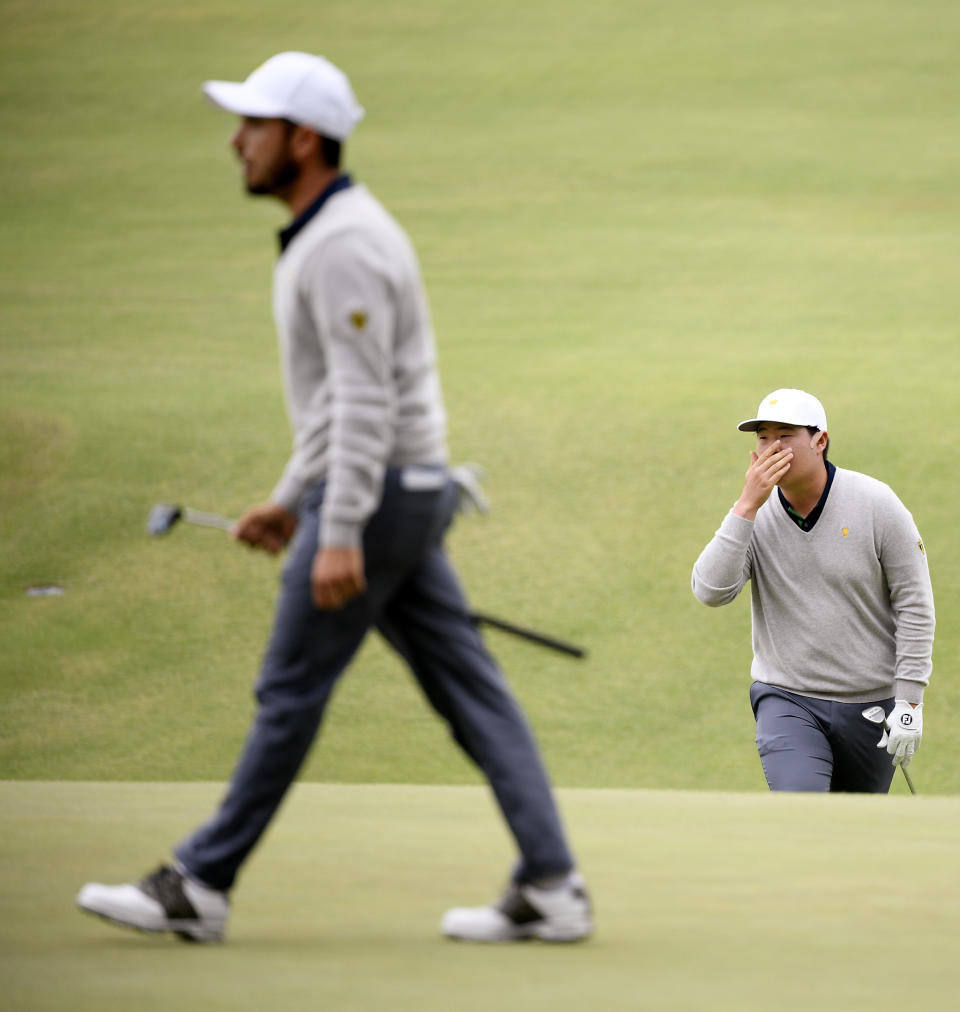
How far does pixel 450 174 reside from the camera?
49.1ft

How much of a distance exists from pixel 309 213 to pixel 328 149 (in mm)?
119

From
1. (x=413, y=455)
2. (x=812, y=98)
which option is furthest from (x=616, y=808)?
(x=812, y=98)

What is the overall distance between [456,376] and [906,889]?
6.54 m

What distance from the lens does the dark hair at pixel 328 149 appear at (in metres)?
2.25

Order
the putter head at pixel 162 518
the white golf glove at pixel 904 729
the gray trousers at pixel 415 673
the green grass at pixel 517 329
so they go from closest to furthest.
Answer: the gray trousers at pixel 415 673 → the putter head at pixel 162 518 → the white golf glove at pixel 904 729 → the green grass at pixel 517 329

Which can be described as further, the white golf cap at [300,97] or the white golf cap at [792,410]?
the white golf cap at [792,410]

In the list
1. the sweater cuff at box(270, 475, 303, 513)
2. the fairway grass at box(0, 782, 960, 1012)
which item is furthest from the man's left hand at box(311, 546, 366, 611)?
the fairway grass at box(0, 782, 960, 1012)

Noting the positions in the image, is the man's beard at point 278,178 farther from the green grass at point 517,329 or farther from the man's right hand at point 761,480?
the green grass at point 517,329

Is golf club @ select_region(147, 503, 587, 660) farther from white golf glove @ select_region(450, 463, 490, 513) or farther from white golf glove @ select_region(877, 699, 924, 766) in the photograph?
white golf glove @ select_region(877, 699, 924, 766)

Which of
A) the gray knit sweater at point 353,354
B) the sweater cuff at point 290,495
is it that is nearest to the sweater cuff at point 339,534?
the gray knit sweater at point 353,354

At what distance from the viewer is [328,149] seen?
2260 mm

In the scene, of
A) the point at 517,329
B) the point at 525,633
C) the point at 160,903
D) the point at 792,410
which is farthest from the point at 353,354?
the point at 517,329

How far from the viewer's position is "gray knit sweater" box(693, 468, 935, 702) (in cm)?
377

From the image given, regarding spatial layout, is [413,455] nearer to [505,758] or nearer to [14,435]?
[505,758]
